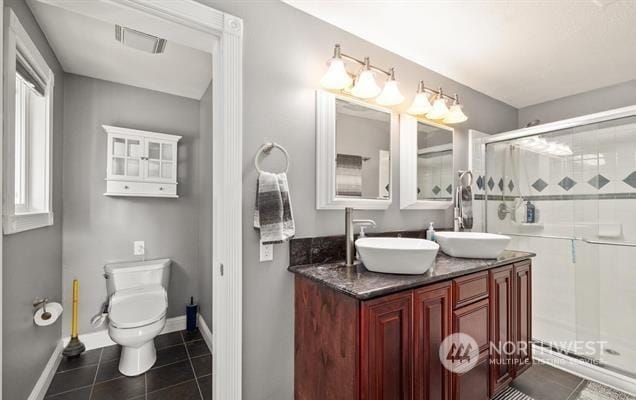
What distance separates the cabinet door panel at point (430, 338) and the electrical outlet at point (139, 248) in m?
2.39

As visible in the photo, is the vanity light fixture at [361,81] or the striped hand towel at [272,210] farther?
the vanity light fixture at [361,81]

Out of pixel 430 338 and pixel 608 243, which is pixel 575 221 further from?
pixel 430 338

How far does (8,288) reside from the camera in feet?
4.53

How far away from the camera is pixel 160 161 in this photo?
102 inches

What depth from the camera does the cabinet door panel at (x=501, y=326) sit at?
1.66 metres

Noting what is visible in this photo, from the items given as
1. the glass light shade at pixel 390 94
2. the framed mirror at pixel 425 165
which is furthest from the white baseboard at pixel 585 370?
the glass light shade at pixel 390 94

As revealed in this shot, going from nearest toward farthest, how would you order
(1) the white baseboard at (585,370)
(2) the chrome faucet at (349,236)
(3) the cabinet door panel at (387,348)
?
(3) the cabinet door panel at (387,348)
(2) the chrome faucet at (349,236)
(1) the white baseboard at (585,370)

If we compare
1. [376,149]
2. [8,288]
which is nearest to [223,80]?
[376,149]

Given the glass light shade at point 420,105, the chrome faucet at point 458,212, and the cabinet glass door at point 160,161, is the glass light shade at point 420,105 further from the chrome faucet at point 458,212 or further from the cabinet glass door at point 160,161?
the cabinet glass door at point 160,161

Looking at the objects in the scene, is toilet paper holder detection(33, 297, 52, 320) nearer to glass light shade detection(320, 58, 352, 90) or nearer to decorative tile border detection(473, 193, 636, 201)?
glass light shade detection(320, 58, 352, 90)

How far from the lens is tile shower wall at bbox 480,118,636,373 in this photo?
2.12 metres

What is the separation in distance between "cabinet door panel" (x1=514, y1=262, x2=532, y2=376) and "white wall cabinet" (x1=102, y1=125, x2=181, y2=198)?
2.82 meters

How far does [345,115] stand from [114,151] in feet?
6.56

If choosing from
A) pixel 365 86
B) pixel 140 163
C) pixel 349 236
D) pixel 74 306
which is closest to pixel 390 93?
pixel 365 86
